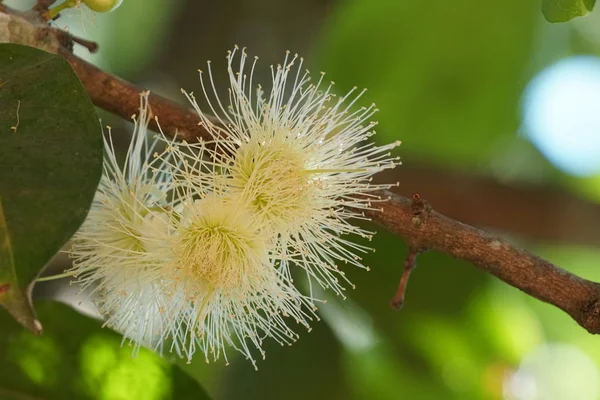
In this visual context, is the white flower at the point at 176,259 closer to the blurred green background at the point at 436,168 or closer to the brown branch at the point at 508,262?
the brown branch at the point at 508,262

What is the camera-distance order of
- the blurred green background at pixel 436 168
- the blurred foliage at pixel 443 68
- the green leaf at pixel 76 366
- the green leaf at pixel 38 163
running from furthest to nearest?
the blurred foliage at pixel 443 68 → the blurred green background at pixel 436 168 → the green leaf at pixel 76 366 → the green leaf at pixel 38 163

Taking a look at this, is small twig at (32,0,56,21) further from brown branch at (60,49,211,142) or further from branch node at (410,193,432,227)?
branch node at (410,193,432,227)

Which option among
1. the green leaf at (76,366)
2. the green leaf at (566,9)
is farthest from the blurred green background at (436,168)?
the green leaf at (566,9)

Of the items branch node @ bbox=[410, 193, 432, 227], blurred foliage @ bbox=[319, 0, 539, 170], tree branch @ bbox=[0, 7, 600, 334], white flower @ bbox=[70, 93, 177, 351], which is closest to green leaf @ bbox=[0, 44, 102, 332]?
tree branch @ bbox=[0, 7, 600, 334]

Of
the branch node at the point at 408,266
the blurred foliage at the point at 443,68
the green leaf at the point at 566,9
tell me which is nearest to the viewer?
the green leaf at the point at 566,9

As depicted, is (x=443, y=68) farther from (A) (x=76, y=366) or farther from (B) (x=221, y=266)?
(A) (x=76, y=366)

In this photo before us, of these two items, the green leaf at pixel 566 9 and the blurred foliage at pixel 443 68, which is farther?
the blurred foliage at pixel 443 68
